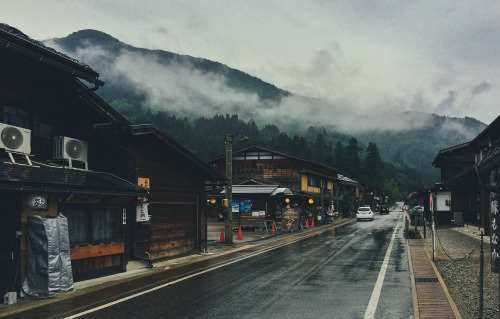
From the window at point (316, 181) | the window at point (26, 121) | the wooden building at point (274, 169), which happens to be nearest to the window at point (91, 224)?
the window at point (26, 121)

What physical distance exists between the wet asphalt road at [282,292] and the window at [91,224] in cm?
301

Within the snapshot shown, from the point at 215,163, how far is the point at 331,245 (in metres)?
30.4

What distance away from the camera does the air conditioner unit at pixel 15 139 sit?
11.2 m

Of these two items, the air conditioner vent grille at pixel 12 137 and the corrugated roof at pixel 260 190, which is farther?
the corrugated roof at pixel 260 190

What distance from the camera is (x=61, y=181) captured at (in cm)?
1144

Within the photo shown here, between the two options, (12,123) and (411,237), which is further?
(411,237)

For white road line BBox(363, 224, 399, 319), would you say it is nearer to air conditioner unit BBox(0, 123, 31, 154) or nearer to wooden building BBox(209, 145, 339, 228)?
air conditioner unit BBox(0, 123, 31, 154)

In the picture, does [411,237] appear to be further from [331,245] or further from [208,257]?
[208,257]

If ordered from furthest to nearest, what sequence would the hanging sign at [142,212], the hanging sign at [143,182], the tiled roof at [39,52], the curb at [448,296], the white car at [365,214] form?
the white car at [365,214] < the hanging sign at [143,182] < the hanging sign at [142,212] < the tiled roof at [39,52] < the curb at [448,296]

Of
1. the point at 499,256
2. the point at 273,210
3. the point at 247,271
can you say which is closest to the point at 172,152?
the point at 247,271

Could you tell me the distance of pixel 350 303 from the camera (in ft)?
32.8

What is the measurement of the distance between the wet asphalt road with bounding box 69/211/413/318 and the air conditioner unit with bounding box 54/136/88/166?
4.90m

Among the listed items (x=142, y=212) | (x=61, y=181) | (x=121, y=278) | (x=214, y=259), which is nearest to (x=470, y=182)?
(x=214, y=259)

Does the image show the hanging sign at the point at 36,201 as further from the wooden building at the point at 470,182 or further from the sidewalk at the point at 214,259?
the wooden building at the point at 470,182
